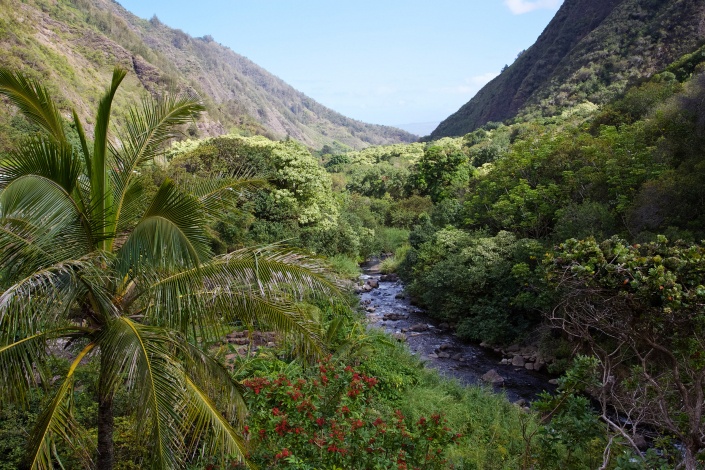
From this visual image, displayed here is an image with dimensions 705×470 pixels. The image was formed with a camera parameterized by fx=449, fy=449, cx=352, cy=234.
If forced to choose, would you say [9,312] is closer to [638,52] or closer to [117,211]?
[117,211]

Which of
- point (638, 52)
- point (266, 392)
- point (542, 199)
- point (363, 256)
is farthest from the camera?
point (638, 52)

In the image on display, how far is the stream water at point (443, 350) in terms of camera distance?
13648 millimetres

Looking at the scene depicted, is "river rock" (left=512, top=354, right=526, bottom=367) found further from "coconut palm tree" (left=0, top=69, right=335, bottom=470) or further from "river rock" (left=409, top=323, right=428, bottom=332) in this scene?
"coconut palm tree" (left=0, top=69, right=335, bottom=470)

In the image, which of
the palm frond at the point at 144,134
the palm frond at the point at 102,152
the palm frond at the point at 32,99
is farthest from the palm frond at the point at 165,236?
the palm frond at the point at 32,99

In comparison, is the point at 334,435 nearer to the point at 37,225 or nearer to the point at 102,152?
the point at 37,225

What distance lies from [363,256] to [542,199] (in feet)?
45.5

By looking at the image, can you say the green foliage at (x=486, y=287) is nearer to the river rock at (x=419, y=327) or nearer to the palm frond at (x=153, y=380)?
the river rock at (x=419, y=327)

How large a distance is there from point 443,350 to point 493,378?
2.82 m

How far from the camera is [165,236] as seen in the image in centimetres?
393

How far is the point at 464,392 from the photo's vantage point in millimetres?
11188

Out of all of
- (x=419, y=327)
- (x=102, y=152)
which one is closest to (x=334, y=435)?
(x=102, y=152)

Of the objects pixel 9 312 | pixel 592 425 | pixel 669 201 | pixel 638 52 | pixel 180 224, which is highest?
pixel 638 52

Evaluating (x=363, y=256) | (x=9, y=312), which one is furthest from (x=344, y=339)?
(x=363, y=256)

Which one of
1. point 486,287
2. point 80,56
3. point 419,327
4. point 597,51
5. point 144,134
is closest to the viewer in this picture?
point 144,134
